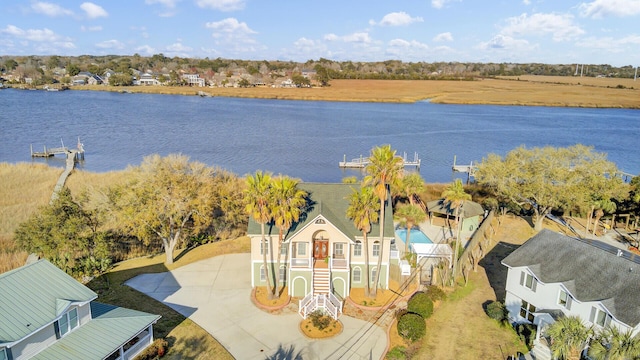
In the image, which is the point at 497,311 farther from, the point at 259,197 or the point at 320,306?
the point at 259,197

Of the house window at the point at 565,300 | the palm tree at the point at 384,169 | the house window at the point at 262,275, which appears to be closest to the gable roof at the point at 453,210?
the house window at the point at 565,300

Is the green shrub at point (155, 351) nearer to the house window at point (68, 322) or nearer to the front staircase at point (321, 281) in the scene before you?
the house window at point (68, 322)

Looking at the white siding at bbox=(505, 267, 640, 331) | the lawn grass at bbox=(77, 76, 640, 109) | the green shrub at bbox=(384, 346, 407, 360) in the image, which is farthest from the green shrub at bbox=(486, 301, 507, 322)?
the lawn grass at bbox=(77, 76, 640, 109)

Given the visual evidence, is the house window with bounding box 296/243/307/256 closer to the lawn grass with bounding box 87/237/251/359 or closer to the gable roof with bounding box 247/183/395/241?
the gable roof with bounding box 247/183/395/241

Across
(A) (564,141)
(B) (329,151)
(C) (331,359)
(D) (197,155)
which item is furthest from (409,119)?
(C) (331,359)

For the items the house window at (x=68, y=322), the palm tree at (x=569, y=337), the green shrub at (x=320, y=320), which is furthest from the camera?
the green shrub at (x=320, y=320)

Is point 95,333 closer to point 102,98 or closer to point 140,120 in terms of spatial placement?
point 140,120

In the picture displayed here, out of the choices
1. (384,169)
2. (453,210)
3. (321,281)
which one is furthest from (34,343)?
(453,210)
